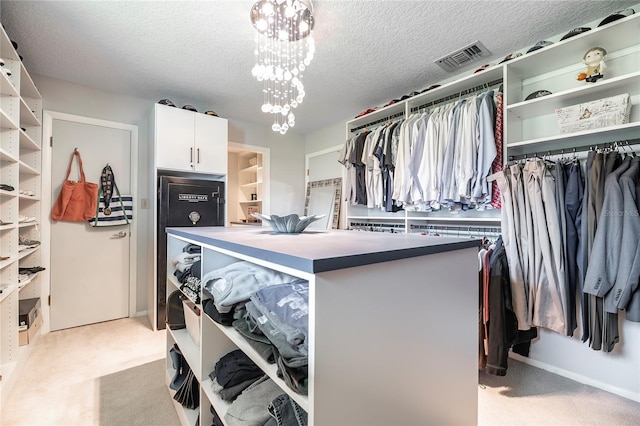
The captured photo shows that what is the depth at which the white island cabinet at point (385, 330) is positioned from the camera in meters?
0.61

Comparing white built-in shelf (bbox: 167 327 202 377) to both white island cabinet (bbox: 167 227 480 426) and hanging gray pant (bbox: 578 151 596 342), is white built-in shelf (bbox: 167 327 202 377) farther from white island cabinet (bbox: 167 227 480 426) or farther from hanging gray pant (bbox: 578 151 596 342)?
hanging gray pant (bbox: 578 151 596 342)

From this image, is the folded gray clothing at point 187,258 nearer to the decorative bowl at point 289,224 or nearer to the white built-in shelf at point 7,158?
the decorative bowl at point 289,224

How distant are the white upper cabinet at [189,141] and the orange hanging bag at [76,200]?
2.48ft

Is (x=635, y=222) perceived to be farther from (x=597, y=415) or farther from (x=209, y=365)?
(x=209, y=365)

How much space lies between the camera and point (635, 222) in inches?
58.2

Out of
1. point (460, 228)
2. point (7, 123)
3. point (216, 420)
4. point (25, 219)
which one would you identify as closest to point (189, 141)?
point (7, 123)

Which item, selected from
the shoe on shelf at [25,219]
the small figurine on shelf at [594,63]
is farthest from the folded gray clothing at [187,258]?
the small figurine on shelf at [594,63]

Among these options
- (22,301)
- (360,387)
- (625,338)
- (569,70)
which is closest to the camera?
(360,387)

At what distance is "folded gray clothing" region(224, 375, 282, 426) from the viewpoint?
0.92 metres

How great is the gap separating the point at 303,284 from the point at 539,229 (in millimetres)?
1681

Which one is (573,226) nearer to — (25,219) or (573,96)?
(573,96)

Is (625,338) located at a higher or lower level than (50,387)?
higher

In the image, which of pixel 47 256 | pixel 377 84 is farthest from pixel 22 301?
pixel 377 84

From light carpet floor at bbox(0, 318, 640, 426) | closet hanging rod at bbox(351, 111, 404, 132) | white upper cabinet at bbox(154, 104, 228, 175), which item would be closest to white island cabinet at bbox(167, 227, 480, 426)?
light carpet floor at bbox(0, 318, 640, 426)
